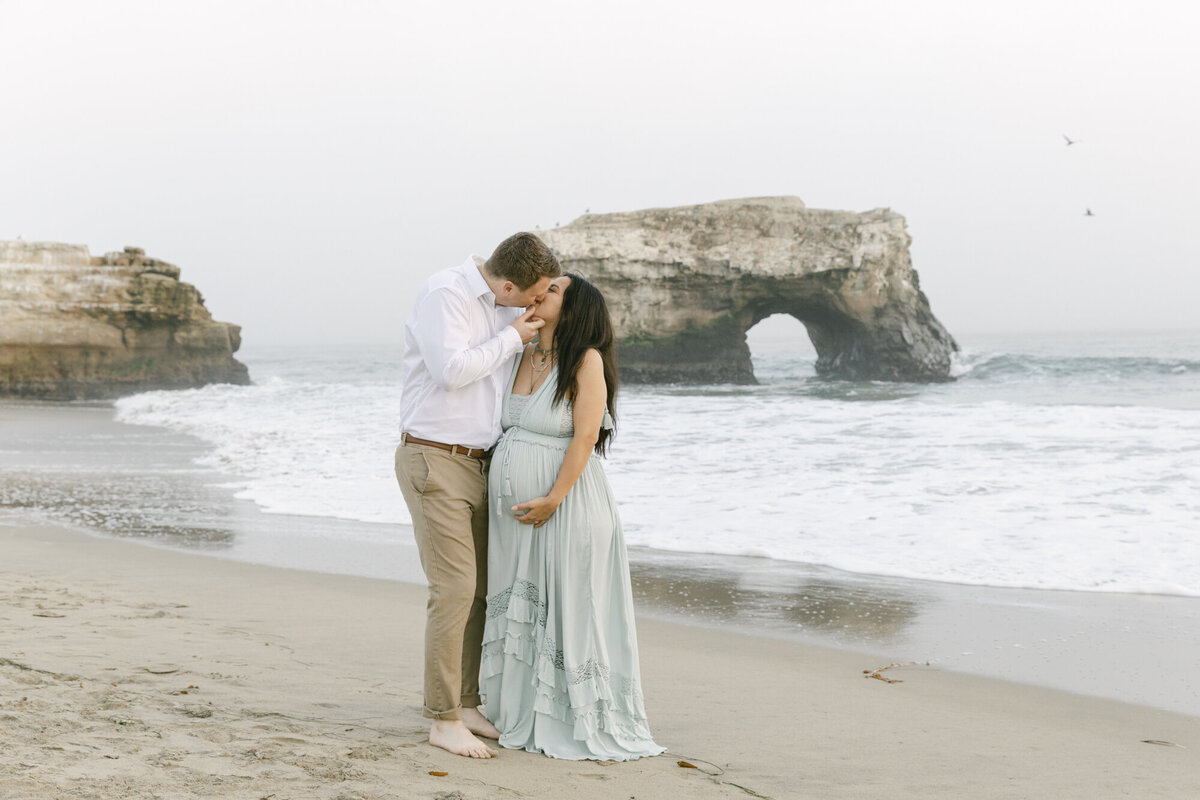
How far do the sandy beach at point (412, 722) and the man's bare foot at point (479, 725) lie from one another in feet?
0.52

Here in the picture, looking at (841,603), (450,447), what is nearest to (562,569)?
(450,447)

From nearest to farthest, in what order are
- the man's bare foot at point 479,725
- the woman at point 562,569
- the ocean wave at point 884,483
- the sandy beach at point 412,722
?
the sandy beach at point 412,722
the woman at point 562,569
the man's bare foot at point 479,725
the ocean wave at point 884,483

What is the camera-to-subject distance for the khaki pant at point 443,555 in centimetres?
297

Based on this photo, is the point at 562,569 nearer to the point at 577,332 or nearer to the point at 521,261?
the point at 577,332

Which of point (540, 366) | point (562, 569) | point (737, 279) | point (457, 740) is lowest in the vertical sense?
point (457, 740)

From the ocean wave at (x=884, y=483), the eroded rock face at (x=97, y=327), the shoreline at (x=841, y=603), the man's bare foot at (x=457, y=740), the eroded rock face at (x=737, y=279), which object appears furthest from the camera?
the eroded rock face at (x=737, y=279)

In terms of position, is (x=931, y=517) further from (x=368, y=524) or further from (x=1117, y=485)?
(x=368, y=524)

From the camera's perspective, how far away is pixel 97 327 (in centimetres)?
2881

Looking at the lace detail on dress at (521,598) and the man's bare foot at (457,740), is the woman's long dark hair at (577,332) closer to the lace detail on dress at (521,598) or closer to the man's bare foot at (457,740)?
the lace detail on dress at (521,598)

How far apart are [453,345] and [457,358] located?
0.18ft

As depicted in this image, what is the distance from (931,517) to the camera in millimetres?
7457

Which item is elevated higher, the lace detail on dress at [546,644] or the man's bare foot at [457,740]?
the lace detail on dress at [546,644]

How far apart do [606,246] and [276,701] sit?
1066 inches

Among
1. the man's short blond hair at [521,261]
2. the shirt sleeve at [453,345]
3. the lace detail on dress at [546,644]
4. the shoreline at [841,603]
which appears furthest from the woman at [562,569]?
the shoreline at [841,603]
